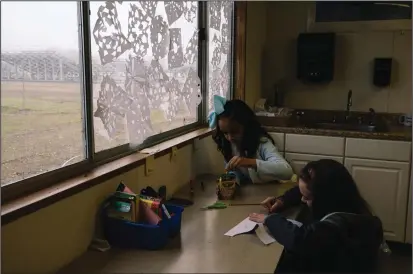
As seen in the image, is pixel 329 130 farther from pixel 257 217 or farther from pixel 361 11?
pixel 257 217

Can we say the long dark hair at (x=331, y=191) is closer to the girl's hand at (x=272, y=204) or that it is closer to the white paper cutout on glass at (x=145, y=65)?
the girl's hand at (x=272, y=204)

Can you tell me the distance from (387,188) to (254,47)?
148cm

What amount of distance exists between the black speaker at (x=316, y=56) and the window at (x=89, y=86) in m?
1.38

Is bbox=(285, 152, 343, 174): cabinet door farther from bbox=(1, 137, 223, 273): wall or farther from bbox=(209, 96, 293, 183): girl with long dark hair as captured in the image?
bbox=(1, 137, 223, 273): wall

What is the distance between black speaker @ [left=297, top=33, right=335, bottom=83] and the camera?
3.32 m

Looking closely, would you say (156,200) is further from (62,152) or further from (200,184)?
(200,184)

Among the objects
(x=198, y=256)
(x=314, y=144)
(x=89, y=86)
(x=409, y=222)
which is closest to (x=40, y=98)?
(x=89, y=86)

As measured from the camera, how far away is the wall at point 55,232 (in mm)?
1099

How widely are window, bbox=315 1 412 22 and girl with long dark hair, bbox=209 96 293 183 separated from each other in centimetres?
157

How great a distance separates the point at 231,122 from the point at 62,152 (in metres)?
1.07

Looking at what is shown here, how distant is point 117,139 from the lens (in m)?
1.71

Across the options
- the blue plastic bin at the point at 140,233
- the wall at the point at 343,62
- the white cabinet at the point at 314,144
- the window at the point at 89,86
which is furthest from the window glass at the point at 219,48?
the blue plastic bin at the point at 140,233

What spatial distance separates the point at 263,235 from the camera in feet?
4.71

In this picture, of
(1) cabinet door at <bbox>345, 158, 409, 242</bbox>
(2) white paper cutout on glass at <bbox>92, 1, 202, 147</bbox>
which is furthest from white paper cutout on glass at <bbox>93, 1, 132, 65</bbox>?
(1) cabinet door at <bbox>345, 158, 409, 242</bbox>
